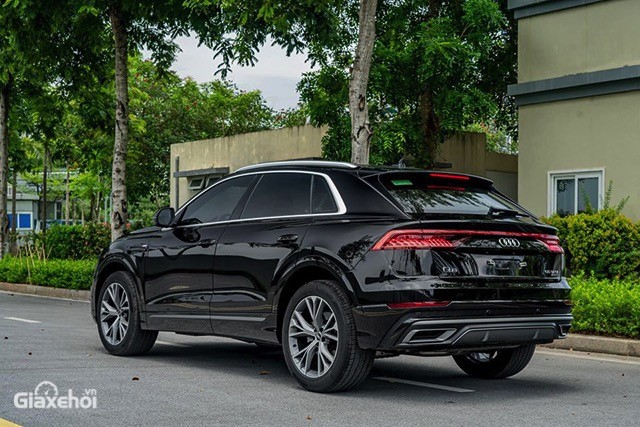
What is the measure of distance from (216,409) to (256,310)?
1528 mm

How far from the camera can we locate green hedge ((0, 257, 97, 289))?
2248 cm

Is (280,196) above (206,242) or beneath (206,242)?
above

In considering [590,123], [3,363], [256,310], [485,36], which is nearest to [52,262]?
[485,36]

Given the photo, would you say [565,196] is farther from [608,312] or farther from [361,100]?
[608,312]

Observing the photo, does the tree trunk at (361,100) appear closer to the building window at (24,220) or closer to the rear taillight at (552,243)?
the rear taillight at (552,243)

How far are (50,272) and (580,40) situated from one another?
12730mm

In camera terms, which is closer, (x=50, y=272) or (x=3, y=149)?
(x=50, y=272)

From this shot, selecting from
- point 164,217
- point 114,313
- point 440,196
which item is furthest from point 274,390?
point 114,313

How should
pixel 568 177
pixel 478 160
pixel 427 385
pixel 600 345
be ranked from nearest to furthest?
pixel 427 385, pixel 600 345, pixel 568 177, pixel 478 160

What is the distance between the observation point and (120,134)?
868 inches

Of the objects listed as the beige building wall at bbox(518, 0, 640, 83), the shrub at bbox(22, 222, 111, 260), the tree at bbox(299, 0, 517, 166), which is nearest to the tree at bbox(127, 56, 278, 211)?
the shrub at bbox(22, 222, 111, 260)

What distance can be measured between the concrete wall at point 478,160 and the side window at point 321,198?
19.0 metres

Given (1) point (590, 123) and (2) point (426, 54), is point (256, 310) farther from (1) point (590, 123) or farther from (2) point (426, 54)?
(2) point (426, 54)

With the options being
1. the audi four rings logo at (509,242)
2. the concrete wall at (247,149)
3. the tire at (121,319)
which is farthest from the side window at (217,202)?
the concrete wall at (247,149)
